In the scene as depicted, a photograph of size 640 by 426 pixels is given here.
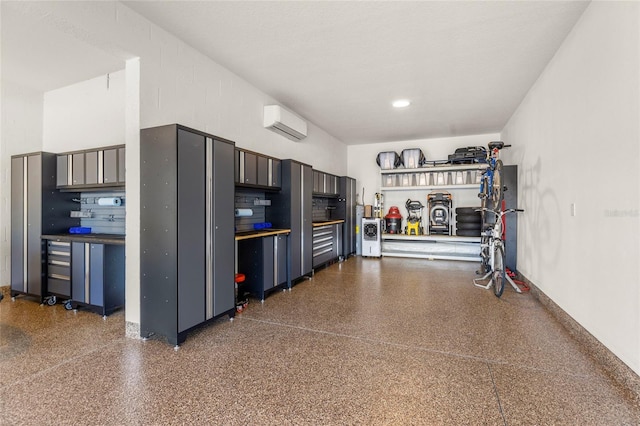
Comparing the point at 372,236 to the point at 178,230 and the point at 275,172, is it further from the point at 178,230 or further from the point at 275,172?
the point at 178,230

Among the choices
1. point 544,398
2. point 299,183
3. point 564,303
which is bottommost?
point 544,398

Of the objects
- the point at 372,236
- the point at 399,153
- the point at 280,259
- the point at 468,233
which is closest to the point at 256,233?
the point at 280,259

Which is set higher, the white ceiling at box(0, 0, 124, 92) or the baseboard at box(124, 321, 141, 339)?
the white ceiling at box(0, 0, 124, 92)

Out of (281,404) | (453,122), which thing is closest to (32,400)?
(281,404)

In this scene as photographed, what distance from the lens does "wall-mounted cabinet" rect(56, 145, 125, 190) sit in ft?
11.2

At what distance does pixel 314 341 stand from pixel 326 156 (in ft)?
16.0

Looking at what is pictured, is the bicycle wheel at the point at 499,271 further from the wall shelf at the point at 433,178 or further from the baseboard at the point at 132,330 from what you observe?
the baseboard at the point at 132,330

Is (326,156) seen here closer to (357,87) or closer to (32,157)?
(357,87)

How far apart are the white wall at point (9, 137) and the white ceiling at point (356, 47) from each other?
0.37 metres

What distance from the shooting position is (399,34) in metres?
3.04

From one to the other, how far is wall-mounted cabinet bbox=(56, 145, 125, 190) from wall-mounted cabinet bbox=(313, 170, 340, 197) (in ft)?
10.5

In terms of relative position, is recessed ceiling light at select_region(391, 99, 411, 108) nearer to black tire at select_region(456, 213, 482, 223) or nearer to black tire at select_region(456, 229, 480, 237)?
black tire at select_region(456, 213, 482, 223)

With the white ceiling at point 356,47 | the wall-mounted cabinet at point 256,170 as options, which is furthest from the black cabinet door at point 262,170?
the white ceiling at point 356,47

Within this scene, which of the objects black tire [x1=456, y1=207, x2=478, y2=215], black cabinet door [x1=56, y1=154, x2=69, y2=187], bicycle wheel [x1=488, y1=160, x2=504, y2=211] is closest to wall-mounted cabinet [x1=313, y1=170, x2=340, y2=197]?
black tire [x1=456, y1=207, x2=478, y2=215]
